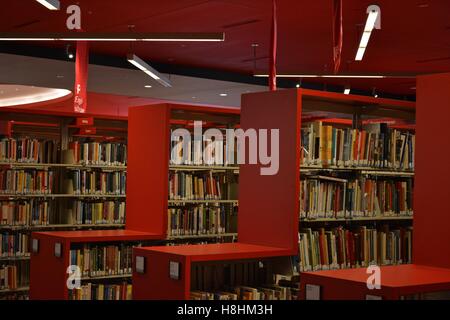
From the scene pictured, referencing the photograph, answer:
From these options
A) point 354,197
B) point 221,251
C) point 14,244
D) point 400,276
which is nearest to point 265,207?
point 221,251

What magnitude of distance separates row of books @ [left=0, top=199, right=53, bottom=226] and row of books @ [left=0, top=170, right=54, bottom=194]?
0.13 meters

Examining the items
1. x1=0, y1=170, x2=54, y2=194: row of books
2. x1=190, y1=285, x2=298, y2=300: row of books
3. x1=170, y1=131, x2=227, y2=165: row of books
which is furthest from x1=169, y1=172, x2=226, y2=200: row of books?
x1=190, y1=285, x2=298, y2=300: row of books

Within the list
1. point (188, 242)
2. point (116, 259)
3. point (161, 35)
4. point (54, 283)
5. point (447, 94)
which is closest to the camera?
point (447, 94)

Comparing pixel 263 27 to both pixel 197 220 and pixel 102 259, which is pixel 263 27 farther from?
pixel 102 259

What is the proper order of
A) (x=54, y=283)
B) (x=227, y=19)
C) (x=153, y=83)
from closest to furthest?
(x=54, y=283), (x=227, y=19), (x=153, y=83)

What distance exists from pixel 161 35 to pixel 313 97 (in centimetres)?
330

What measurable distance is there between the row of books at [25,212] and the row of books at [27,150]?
19.5 inches

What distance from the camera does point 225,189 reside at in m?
8.36

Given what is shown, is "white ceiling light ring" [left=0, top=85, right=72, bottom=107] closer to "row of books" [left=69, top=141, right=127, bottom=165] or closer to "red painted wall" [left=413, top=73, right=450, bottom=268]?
"row of books" [left=69, top=141, right=127, bottom=165]

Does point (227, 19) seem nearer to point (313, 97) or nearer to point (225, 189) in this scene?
point (225, 189)

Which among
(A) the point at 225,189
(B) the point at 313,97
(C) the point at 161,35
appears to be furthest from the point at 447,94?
(C) the point at 161,35

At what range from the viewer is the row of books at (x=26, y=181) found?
846cm

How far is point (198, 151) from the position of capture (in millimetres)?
8117

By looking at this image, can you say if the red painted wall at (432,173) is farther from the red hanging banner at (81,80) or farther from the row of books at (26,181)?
the red hanging banner at (81,80)
